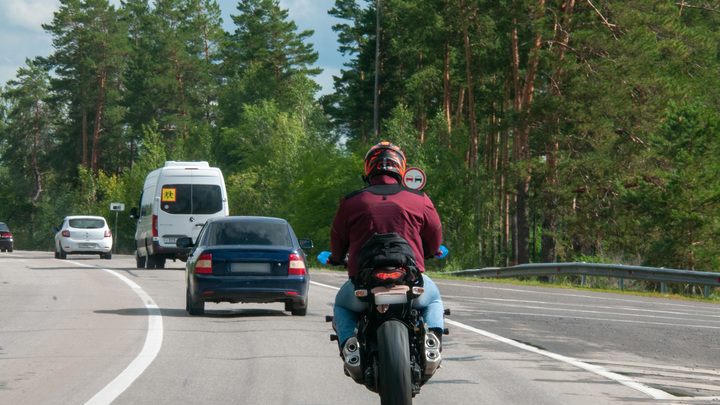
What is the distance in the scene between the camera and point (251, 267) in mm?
13867

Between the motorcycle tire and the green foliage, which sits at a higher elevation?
the green foliage

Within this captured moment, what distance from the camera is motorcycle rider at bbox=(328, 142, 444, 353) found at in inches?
240

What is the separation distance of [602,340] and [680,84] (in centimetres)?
2780

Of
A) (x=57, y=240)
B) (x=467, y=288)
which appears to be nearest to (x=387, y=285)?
(x=467, y=288)

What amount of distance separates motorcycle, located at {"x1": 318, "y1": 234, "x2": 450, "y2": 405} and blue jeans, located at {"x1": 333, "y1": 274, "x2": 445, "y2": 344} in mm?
123

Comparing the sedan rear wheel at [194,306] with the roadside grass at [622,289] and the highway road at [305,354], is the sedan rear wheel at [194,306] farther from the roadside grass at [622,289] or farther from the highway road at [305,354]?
the roadside grass at [622,289]

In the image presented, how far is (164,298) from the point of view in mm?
17609

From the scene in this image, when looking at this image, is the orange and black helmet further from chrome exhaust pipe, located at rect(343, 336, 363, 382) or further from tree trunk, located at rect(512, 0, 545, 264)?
tree trunk, located at rect(512, 0, 545, 264)

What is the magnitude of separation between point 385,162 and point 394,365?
1479mm

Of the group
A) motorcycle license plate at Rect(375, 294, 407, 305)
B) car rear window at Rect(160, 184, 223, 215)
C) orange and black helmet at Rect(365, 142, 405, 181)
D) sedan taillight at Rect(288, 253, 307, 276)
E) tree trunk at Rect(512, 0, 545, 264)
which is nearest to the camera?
motorcycle license plate at Rect(375, 294, 407, 305)

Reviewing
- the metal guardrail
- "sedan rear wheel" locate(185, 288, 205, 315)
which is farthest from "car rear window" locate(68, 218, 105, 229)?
"sedan rear wheel" locate(185, 288, 205, 315)

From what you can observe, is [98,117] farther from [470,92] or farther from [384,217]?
[384,217]

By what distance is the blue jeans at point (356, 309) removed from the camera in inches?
240

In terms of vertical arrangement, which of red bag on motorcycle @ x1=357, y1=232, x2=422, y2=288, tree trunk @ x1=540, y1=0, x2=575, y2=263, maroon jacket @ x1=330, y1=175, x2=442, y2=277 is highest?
tree trunk @ x1=540, y1=0, x2=575, y2=263
